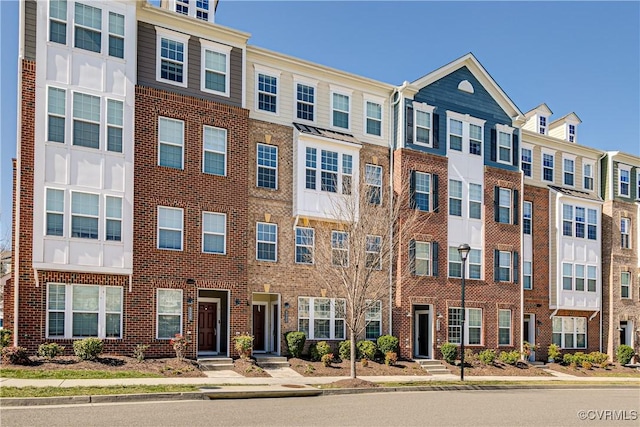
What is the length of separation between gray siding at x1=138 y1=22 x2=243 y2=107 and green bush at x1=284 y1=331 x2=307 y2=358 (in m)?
9.35

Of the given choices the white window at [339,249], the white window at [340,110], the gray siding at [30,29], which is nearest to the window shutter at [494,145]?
the white window at [340,110]

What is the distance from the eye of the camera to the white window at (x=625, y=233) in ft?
121

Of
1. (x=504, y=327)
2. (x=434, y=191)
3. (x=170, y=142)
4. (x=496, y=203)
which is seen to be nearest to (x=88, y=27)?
(x=170, y=142)

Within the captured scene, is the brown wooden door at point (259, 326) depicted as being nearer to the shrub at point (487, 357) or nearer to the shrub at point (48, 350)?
the shrub at point (48, 350)

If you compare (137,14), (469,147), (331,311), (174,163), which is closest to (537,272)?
(469,147)

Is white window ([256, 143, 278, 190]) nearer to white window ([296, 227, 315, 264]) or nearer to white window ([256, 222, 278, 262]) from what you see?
white window ([256, 222, 278, 262])

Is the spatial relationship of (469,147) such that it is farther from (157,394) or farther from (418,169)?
(157,394)

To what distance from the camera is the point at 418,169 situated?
1125 inches

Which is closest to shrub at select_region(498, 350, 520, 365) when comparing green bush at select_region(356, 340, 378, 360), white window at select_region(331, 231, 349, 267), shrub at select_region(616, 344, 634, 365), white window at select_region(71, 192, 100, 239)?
green bush at select_region(356, 340, 378, 360)

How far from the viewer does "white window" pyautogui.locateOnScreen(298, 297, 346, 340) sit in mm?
25734

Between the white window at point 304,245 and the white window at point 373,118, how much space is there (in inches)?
227

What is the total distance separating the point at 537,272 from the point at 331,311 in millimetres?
13679

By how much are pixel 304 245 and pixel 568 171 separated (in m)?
18.9

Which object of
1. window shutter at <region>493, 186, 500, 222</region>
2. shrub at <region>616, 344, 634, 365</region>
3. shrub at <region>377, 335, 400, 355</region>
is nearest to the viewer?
shrub at <region>377, 335, 400, 355</region>
